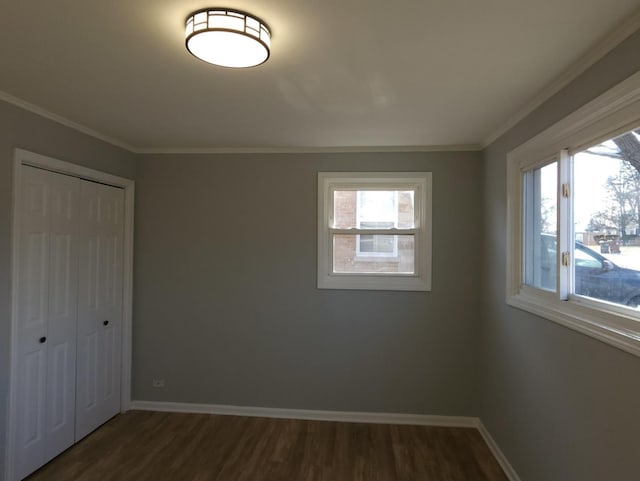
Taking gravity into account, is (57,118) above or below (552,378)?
above

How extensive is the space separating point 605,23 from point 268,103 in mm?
1684

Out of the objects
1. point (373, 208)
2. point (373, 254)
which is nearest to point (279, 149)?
point (373, 208)

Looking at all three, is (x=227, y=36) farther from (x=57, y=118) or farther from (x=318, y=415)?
(x=318, y=415)

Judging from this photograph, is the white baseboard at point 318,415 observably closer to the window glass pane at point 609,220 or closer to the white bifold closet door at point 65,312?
the white bifold closet door at point 65,312

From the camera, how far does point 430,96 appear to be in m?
2.16

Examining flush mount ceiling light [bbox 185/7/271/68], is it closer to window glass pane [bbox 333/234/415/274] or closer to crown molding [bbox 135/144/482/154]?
crown molding [bbox 135/144/482/154]

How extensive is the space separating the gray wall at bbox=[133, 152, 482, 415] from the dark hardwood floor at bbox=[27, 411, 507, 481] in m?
0.22

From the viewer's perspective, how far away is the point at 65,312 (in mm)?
2734

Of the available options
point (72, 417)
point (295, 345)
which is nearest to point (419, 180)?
point (295, 345)

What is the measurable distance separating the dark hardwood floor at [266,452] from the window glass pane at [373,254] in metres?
1.39

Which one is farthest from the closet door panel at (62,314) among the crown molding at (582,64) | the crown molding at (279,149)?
the crown molding at (582,64)

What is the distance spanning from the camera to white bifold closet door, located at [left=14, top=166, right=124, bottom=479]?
2420mm

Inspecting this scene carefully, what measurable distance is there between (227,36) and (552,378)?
2.35 metres

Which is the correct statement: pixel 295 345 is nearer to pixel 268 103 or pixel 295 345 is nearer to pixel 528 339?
pixel 528 339
